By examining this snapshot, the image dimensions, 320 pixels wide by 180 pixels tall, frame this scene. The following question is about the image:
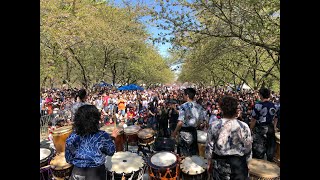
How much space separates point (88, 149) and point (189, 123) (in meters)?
2.16

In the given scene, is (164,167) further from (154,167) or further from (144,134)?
(144,134)

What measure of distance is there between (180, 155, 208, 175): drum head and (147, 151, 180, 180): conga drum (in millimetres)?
137

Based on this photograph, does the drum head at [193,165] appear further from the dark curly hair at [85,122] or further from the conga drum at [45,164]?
the conga drum at [45,164]

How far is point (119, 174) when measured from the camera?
356 cm

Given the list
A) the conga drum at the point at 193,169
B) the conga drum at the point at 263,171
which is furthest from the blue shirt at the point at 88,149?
the conga drum at the point at 263,171

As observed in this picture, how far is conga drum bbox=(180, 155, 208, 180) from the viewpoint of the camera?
11.9 feet

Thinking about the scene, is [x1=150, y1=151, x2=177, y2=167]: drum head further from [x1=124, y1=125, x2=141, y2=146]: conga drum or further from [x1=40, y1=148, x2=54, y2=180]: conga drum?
[x1=124, y1=125, x2=141, y2=146]: conga drum

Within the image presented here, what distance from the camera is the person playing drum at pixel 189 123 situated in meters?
4.26

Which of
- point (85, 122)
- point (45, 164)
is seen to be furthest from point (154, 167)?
point (45, 164)

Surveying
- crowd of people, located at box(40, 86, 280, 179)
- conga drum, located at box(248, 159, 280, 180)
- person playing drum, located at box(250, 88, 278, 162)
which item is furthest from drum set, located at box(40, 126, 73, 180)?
person playing drum, located at box(250, 88, 278, 162)
